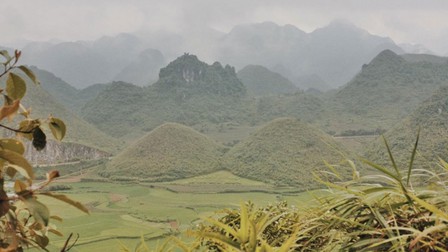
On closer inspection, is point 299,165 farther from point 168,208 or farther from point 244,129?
point 244,129

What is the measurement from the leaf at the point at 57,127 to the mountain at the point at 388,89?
80.0 meters

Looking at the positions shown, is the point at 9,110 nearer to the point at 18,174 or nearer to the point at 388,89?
the point at 18,174

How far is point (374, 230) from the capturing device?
1437 millimetres

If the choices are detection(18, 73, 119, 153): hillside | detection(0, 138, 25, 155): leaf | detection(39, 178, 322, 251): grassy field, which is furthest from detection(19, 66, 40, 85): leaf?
detection(18, 73, 119, 153): hillside

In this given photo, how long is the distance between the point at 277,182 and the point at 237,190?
18.6ft

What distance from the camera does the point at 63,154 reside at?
61906 millimetres

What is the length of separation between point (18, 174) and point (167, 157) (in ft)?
184

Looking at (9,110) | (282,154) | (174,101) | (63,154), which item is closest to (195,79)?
(174,101)

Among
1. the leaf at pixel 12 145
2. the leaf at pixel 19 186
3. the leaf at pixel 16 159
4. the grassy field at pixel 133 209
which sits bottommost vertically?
the grassy field at pixel 133 209

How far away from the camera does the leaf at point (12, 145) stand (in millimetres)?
1036

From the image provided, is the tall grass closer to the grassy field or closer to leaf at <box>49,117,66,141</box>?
leaf at <box>49,117,66,141</box>

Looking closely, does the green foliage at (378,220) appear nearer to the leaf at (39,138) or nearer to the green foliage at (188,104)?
the leaf at (39,138)

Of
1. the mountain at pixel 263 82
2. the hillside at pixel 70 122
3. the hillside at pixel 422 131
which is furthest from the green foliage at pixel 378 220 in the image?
the mountain at pixel 263 82

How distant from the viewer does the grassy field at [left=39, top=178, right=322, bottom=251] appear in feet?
94.4
